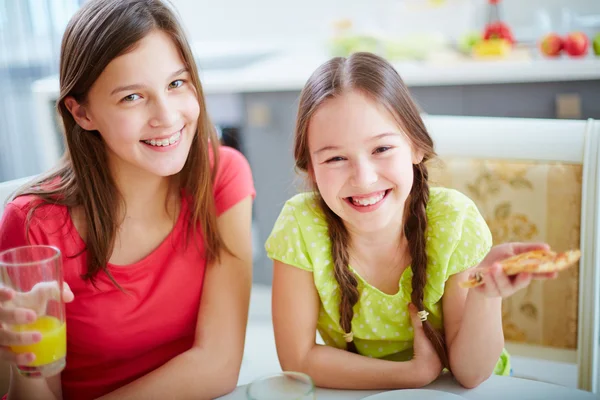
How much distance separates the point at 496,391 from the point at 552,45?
1775 mm

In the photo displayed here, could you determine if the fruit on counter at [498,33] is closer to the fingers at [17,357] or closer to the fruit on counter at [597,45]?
the fruit on counter at [597,45]

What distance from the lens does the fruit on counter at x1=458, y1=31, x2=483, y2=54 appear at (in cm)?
267

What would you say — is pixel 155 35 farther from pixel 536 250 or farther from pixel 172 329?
pixel 536 250

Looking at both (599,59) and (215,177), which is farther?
(599,59)

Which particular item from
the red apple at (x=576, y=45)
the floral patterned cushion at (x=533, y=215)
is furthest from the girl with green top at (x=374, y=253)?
the red apple at (x=576, y=45)

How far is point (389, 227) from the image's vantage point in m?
1.28

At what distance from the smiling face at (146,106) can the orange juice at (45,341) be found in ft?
1.24

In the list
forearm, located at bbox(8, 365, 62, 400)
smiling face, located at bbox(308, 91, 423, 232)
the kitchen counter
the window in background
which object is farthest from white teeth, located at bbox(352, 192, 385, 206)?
the window in background

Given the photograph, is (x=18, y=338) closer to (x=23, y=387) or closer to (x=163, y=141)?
(x=23, y=387)

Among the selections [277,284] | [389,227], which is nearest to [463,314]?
[389,227]

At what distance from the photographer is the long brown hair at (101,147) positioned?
1.15 metres

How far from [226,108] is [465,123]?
Answer: 144 centimetres

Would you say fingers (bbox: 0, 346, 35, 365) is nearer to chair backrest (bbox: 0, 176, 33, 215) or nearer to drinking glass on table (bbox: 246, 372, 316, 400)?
drinking glass on table (bbox: 246, 372, 316, 400)

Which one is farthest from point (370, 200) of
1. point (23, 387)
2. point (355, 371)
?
point (23, 387)
